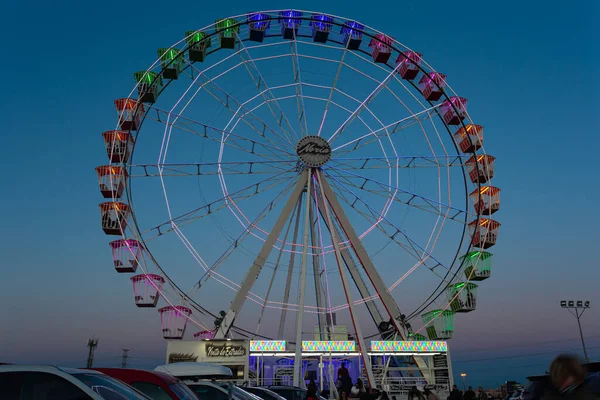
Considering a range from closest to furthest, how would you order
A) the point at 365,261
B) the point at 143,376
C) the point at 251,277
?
the point at 143,376 → the point at 251,277 → the point at 365,261

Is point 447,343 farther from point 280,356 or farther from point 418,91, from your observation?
point 418,91

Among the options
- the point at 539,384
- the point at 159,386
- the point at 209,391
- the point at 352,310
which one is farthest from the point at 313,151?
the point at 159,386

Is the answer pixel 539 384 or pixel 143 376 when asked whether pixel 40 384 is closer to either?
pixel 143 376

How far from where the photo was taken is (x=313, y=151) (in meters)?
26.0

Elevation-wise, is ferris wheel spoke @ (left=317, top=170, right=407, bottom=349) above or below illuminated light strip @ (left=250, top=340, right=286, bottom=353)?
above

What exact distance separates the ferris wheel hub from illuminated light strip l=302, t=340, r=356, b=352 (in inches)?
306

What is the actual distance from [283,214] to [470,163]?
980 cm

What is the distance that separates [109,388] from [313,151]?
2132 centimetres

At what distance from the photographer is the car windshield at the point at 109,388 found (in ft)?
16.9

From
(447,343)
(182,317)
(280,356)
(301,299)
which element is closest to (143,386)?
(301,299)

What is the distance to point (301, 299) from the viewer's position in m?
22.9

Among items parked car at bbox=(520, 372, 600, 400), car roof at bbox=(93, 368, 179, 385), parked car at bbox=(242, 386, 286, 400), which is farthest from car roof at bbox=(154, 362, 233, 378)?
parked car at bbox=(520, 372, 600, 400)

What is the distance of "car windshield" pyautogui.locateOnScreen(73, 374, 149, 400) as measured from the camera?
515 centimetres

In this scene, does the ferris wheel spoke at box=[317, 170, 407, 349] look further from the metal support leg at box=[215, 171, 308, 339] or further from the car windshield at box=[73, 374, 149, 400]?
the car windshield at box=[73, 374, 149, 400]
